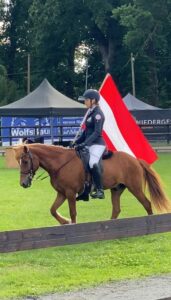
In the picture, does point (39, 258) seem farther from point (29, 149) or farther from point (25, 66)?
point (25, 66)

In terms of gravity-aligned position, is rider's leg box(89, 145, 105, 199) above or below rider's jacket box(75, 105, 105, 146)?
below

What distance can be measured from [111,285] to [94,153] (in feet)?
15.1

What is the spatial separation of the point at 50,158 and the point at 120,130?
3.20m

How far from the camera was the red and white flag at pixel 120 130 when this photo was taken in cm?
1431

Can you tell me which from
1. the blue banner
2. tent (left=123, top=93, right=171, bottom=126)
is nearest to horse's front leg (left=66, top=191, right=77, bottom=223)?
the blue banner

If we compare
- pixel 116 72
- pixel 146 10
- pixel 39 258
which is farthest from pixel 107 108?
pixel 116 72

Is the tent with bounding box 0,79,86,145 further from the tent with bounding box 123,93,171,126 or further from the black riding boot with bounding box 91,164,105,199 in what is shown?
the black riding boot with bounding box 91,164,105,199

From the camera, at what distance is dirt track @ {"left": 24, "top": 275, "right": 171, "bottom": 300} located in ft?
22.7

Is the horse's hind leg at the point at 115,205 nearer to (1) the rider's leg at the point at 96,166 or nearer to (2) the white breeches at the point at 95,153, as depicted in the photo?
(1) the rider's leg at the point at 96,166

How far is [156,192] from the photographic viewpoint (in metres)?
12.5

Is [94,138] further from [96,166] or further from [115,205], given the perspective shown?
[115,205]

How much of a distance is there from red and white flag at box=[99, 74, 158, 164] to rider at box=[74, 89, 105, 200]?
2477 mm

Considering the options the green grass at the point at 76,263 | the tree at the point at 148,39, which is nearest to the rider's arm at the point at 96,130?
the green grass at the point at 76,263

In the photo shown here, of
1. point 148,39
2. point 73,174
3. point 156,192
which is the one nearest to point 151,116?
point 148,39
